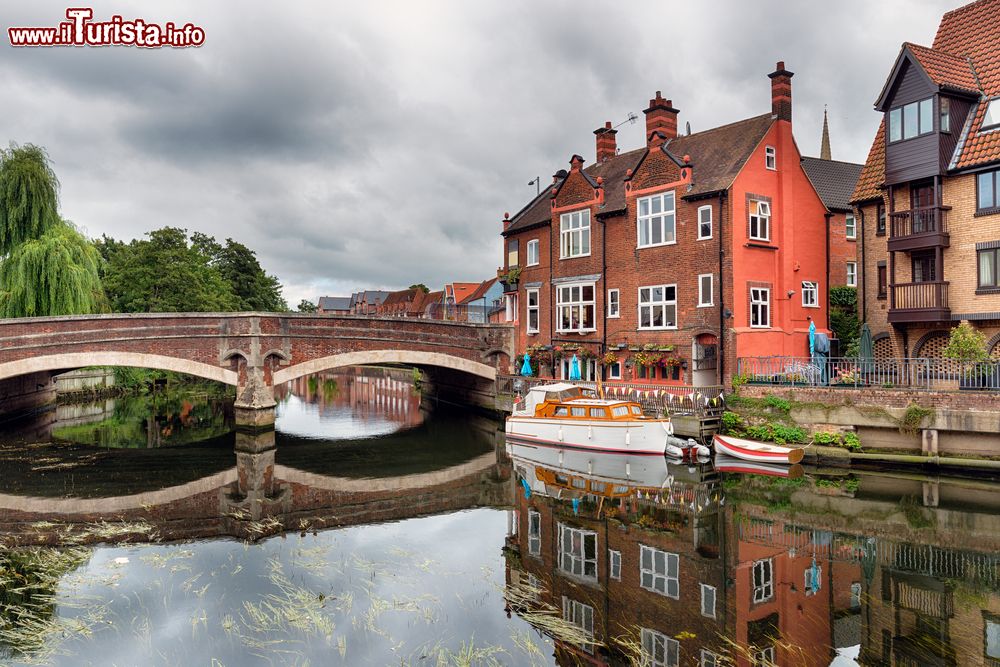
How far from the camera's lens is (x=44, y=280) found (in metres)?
32.0

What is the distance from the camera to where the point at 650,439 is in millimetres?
21125

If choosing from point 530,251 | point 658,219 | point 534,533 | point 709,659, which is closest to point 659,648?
point 709,659

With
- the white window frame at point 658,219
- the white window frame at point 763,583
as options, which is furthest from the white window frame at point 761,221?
the white window frame at point 763,583

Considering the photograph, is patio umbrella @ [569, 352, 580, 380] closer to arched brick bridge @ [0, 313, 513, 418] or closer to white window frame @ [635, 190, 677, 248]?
arched brick bridge @ [0, 313, 513, 418]

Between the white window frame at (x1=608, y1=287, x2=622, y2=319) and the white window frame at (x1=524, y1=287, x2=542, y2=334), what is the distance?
16.7ft

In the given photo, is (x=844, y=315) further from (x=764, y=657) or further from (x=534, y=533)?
(x=764, y=657)

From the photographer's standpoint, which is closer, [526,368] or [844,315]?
[844,315]

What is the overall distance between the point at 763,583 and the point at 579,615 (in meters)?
3.66

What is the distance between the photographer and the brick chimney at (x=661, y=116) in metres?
29.9

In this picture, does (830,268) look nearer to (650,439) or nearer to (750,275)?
(750,275)

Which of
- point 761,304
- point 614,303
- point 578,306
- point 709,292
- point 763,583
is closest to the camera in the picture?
point 763,583

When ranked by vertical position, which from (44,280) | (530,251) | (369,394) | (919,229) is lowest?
(369,394)

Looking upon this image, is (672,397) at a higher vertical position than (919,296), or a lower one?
lower

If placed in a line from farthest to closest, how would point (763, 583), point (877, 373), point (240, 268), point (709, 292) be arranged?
point (240, 268)
point (709, 292)
point (877, 373)
point (763, 583)
